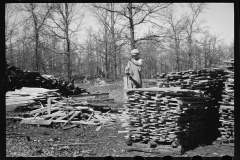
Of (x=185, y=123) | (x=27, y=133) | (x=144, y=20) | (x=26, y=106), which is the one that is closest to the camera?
(x=185, y=123)

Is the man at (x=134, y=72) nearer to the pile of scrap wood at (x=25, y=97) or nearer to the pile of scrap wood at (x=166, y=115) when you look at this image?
the pile of scrap wood at (x=166, y=115)

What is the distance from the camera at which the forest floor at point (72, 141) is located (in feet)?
24.1

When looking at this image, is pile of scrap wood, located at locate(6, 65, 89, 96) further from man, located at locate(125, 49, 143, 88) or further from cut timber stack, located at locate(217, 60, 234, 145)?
cut timber stack, located at locate(217, 60, 234, 145)

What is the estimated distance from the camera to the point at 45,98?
39.2 ft

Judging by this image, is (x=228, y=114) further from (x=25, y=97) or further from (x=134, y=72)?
(x=25, y=97)

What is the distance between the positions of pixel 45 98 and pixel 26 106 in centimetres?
94

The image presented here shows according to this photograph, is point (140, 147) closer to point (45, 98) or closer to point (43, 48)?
point (45, 98)

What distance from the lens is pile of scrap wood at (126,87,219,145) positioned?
7.02 m

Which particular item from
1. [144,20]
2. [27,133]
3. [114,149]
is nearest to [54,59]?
[144,20]

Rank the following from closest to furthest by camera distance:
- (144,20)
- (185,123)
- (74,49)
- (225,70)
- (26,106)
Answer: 1. (185,123)
2. (225,70)
3. (26,106)
4. (144,20)
5. (74,49)

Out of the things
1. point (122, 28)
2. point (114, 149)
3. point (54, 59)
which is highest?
point (122, 28)

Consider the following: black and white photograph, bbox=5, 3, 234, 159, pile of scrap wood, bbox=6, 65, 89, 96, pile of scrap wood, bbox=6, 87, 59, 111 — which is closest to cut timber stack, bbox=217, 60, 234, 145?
black and white photograph, bbox=5, 3, 234, 159

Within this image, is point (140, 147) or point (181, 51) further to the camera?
point (181, 51)

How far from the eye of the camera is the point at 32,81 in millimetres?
13242
